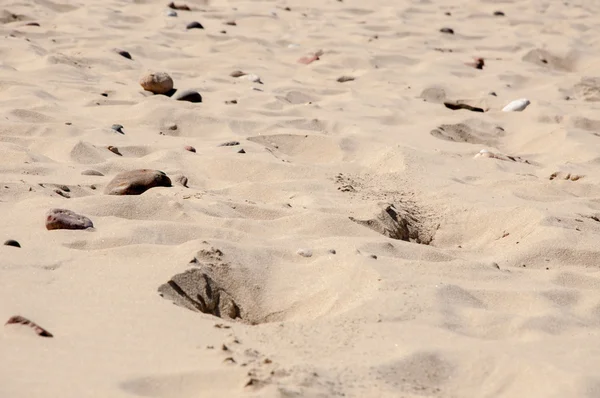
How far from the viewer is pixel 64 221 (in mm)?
2414

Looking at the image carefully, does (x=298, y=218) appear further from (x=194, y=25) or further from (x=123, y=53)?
(x=194, y=25)

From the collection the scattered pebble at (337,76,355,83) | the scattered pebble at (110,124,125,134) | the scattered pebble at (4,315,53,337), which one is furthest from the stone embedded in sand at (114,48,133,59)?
the scattered pebble at (4,315,53,337)

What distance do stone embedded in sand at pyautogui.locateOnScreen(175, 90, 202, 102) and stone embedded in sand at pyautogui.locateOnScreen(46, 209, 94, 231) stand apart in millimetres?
1904

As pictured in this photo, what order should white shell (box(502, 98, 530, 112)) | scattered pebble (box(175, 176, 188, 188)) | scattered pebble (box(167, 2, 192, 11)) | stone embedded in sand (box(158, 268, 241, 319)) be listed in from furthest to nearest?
scattered pebble (box(167, 2, 192, 11)), white shell (box(502, 98, 530, 112)), scattered pebble (box(175, 176, 188, 188)), stone embedded in sand (box(158, 268, 241, 319))

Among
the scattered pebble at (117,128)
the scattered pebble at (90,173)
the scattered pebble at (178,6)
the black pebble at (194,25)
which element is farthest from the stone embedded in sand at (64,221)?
the scattered pebble at (178,6)

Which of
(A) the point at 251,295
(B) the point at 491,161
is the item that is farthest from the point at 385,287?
(B) the point at 491,161

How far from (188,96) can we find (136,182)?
5.00 feet

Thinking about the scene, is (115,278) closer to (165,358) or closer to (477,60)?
(165,358)

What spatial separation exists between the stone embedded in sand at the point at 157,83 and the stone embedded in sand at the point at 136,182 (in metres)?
1.48

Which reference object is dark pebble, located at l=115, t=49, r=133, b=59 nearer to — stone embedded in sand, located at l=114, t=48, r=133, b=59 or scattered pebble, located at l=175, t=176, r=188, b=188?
stone embedded in sand, located at l=114, t=48, r=133, b=59

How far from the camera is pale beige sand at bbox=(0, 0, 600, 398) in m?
1.76

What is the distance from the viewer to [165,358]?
1.72 meters

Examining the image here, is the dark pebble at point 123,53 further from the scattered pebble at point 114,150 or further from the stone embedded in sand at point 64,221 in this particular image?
the stone embedded in sand at point 64,221

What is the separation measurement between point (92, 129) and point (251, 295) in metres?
1.75
